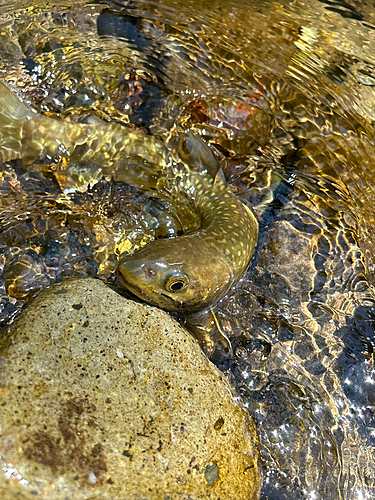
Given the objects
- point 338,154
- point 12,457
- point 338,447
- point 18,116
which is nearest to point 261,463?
point 338,447

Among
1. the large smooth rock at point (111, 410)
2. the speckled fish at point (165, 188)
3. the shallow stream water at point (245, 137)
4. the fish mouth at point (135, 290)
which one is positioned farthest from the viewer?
the shallow stream water at point (245, 137)

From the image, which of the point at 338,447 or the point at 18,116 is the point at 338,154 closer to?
the point at 338,447

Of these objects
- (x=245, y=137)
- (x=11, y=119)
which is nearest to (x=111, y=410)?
(x=11, y=119)

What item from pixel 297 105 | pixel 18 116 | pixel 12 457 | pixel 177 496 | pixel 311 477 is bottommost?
pixel 311 477

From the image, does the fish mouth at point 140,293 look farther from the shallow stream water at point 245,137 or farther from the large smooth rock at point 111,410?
the shallow stream water at point 245,137

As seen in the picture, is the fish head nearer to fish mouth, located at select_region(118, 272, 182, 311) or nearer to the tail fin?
A: fish mouth, located at select_region(118, 272, 182, 311)

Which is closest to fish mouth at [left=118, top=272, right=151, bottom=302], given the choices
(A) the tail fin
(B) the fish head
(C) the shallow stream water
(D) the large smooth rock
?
(B) the fish head

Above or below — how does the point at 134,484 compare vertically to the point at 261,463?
above

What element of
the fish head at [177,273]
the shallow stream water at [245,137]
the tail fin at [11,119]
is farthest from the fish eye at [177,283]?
the tail fin at [11,119]
